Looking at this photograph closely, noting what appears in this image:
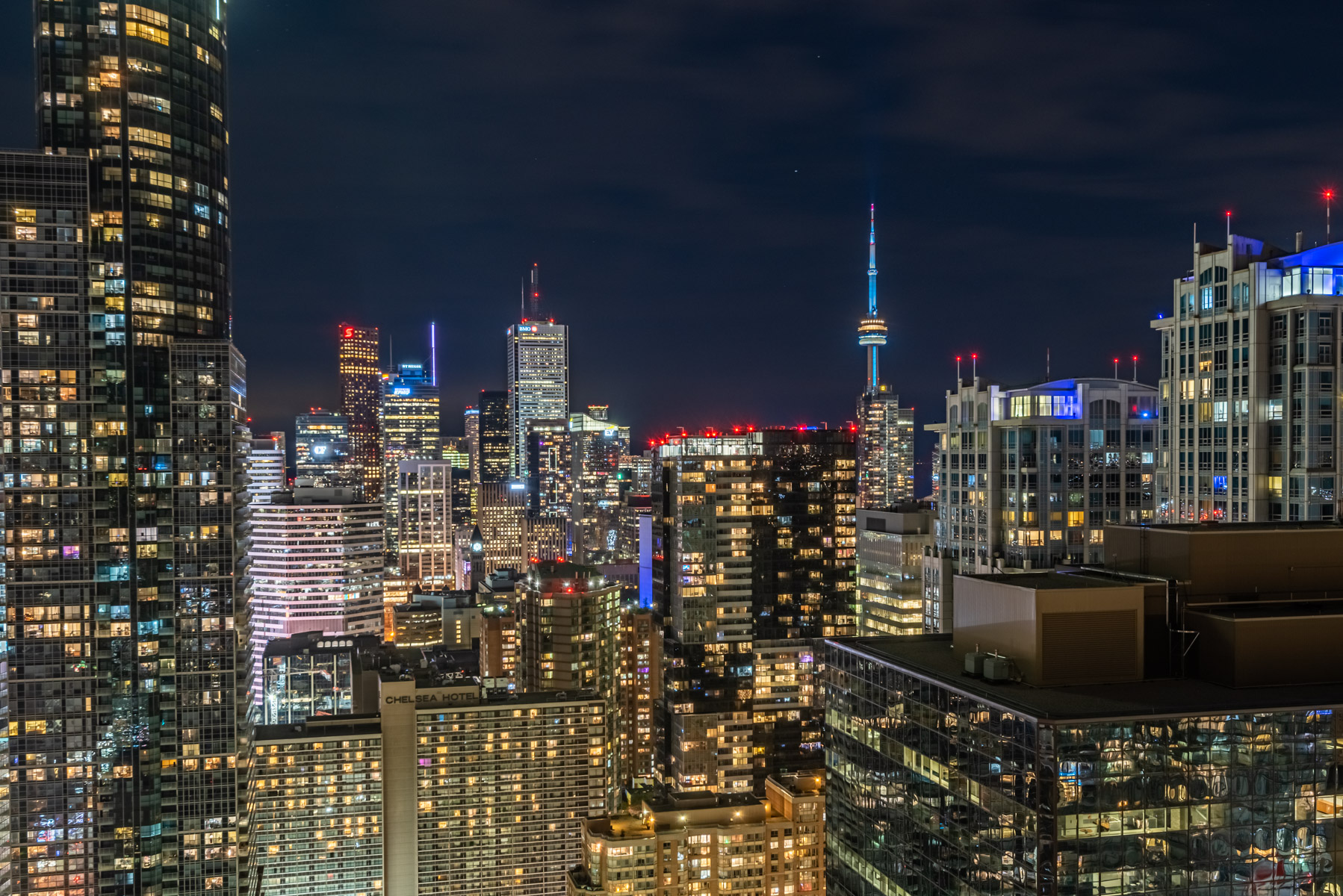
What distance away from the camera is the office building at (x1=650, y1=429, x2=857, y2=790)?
14062cm

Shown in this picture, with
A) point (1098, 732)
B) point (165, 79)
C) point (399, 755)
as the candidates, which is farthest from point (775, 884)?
point (165, 79)

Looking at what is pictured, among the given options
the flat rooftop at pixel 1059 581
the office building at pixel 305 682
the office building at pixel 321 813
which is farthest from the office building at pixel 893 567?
the office building at pixel 305 682

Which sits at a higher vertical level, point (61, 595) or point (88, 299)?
point (88, 299)

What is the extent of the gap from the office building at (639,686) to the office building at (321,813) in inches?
1863

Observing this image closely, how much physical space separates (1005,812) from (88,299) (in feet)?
293

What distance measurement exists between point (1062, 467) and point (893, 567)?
37820 mm

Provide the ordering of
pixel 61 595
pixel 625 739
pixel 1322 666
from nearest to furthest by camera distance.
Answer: pixel 1322 666 → pixel 61 595 → pixel 625 739

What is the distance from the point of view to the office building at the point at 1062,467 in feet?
270

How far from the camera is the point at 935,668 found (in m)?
30.0

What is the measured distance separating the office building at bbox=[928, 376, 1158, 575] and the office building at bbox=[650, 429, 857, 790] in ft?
206

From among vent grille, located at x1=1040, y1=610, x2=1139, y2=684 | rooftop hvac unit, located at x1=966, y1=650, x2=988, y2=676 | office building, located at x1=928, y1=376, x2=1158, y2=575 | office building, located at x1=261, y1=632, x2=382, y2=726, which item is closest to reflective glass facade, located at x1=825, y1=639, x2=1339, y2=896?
vent grille, located at x1=1040, y1=610, x2=1139, y2=684

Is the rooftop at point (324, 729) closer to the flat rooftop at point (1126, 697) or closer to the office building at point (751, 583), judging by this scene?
the office building at point (751, 583)

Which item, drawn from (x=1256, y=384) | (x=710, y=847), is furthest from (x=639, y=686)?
(x=1256, y=384)

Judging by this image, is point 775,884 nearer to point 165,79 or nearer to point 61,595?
point 61,595
